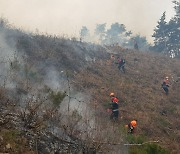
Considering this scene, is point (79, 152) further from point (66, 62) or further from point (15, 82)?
point (66, 62)

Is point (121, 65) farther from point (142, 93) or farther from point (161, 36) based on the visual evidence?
point (161, 36)

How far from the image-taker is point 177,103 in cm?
1752

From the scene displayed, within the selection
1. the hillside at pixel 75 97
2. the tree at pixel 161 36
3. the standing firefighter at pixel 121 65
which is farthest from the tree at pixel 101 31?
the standing firefighter at pixel 121 65

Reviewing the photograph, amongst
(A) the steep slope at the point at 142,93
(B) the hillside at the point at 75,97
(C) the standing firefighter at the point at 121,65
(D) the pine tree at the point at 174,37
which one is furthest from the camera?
(D) the pine tree at the point at 174,37

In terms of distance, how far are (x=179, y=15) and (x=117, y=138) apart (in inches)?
1396

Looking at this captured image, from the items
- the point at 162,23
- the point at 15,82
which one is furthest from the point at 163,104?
the point at 162,23

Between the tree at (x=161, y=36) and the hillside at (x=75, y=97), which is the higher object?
the tree at (x=161, y=36)

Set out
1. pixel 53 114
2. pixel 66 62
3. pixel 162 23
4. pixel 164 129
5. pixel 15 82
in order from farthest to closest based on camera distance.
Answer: pixel 162 23, pixel 66 62, pixel 164 129, pixel 15 82, pixel 53 114

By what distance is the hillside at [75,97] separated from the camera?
6887 mm

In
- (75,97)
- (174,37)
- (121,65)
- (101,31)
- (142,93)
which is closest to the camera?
(75,97)

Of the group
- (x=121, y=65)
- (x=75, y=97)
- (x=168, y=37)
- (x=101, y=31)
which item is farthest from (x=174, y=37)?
(x=75, y=97)

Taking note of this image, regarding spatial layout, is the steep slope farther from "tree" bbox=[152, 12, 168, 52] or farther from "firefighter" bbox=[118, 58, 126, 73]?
"tree" bbox=[152, 12, 168, 52]

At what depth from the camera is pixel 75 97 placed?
44.5 ft

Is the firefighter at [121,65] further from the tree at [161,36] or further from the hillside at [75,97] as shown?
the tree at [161,36]
